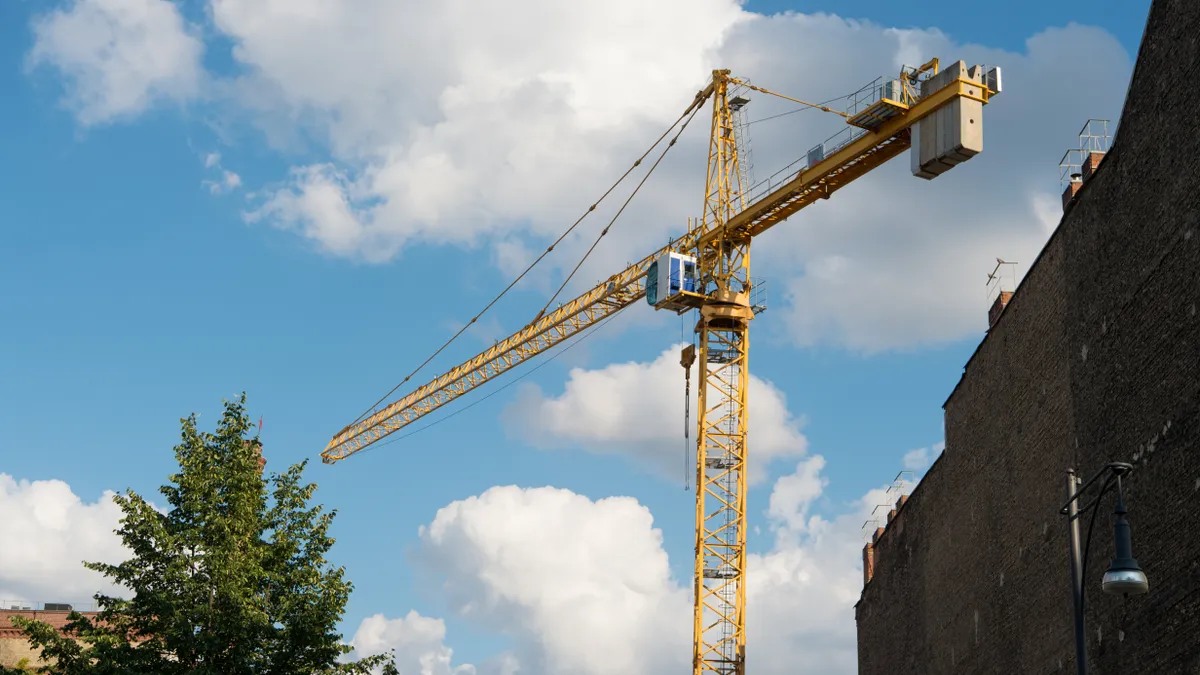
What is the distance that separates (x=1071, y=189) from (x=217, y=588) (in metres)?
24.4

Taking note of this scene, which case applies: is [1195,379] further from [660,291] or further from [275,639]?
[660,291]

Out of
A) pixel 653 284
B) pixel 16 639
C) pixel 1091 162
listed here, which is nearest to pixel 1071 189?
pixel 1091 162

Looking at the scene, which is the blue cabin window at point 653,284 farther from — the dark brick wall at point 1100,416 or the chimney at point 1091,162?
the chimney at point 1091,162

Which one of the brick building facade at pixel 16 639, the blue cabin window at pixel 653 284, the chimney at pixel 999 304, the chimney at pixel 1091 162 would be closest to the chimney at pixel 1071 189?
the chimney at pixel 1091 162

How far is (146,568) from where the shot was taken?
107 feet

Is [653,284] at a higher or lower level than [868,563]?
higher

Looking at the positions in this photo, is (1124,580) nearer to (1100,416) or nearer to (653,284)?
(1100,416)

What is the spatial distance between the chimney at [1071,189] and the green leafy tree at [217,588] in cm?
2138

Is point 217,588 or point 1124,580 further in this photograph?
point 217,588

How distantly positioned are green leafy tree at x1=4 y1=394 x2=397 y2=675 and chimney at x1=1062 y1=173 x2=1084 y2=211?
70.1 ft

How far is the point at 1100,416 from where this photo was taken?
33781mm

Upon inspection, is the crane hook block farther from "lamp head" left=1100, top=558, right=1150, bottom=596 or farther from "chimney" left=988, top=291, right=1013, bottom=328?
"lamp head" left=1100, top=558, right=1150, bottom=596

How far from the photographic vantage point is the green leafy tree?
3109 cm

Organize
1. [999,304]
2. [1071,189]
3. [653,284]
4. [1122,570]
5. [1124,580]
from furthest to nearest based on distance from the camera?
[653,284] → [999,304] → [1071,189] → [1122,570] → [1124,580]
